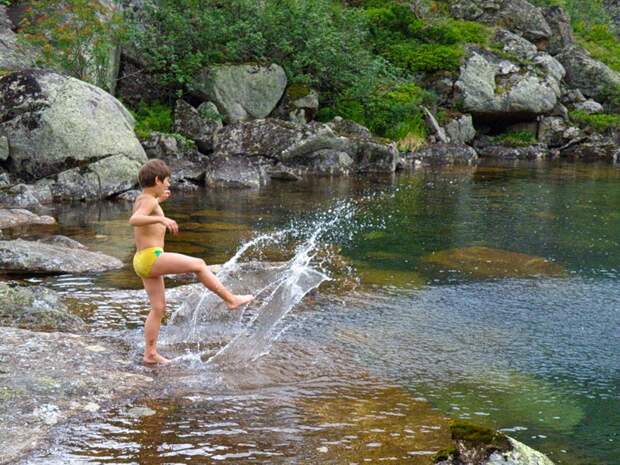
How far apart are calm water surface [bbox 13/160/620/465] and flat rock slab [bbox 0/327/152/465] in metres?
0.21

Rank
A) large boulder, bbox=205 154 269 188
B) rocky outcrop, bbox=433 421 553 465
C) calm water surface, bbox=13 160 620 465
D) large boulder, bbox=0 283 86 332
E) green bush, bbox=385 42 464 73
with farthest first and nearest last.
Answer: green bush, bbox=385 42 464 73, large boulder, bbox=205 154 269 188, large boulder, bbox=0 283 86 332, calm water surface, bbox=13 160 620 465, rocky outcrop, bbox=433 421 553 465

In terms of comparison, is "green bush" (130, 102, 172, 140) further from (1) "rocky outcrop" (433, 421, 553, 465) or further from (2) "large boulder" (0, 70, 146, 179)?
(1) "rocky outcrop" (433, 421, 553, 465)

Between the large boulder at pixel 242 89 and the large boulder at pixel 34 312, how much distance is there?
736 inches

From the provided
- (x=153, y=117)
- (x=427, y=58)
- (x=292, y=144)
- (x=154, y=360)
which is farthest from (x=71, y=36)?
(x=427, y=58)

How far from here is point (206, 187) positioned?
880 inches

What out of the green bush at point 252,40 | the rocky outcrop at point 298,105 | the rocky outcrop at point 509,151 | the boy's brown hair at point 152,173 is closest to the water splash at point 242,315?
the boy's brown hair at point 152,173

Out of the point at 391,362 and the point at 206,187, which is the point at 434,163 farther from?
the point at 391,362

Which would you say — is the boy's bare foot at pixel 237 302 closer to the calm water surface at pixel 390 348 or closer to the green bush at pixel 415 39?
the calm water surface at pixel 390 348

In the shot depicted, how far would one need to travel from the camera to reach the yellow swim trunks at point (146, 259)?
290 inches

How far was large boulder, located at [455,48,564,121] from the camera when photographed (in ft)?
118

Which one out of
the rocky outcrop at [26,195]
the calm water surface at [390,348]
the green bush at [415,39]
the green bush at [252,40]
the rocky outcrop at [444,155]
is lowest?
the calm water surface at [390,348]

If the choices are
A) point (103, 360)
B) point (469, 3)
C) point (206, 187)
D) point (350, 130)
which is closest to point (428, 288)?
point (103, 360)

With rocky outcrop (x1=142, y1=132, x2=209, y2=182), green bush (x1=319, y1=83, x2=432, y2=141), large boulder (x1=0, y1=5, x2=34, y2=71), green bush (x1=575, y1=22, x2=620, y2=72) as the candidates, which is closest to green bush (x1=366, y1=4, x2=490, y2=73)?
green bush (x1=319, y1=83, x2=432, y2=141)

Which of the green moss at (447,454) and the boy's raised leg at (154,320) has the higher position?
the boy's raised leg at (154,320)
